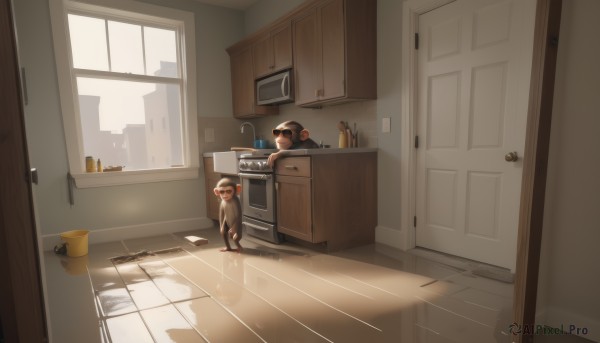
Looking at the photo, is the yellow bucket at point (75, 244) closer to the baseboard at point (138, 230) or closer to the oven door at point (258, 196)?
the baseboard at point (138, 230)

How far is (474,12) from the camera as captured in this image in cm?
244

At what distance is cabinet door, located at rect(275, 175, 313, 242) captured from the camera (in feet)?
9.54

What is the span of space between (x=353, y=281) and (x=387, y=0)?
2329mm

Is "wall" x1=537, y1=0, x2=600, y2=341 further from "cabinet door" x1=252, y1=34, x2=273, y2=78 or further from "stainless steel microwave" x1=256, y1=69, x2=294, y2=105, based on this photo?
"cabinet door" x1=252, y1=34, x2=273, y2=78

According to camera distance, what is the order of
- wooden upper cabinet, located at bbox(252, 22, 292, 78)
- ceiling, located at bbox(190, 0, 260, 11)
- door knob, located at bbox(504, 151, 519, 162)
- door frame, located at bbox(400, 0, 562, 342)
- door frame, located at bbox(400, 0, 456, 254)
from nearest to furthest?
door frame, located at bbox(400, 0, 562, 342), door knob, located at bbox(504, 151, 519, 162), door frame, located at bbox(400, 0, 456, 254), wooden upper cabinet, located at bbox(252, 22, 292, 78), ceiling, located at bbox(190, 0, 260, 11)

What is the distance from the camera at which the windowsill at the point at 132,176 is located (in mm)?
3602

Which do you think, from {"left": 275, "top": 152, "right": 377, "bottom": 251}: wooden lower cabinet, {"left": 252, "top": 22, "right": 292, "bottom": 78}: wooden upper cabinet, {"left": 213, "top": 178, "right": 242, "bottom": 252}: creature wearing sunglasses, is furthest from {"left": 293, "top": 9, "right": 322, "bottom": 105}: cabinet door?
{"left": 213, "top": 178, "right": 242, "bottom": 252}: creature wearing sunglasses

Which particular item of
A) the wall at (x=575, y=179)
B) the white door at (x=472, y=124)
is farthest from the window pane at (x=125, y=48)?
the wall at (x=575, y=179)

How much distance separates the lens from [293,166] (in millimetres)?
2998

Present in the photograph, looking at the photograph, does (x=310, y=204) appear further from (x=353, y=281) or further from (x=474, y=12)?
(x=474, y=12)

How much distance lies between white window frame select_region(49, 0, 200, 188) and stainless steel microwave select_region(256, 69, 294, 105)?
868 millimetres

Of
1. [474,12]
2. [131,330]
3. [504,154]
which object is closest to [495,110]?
[504,154]

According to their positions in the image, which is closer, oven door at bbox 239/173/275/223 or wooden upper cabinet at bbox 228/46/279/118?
oven door at bbox 239/173/275/223

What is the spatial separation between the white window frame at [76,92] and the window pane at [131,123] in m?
0.10
